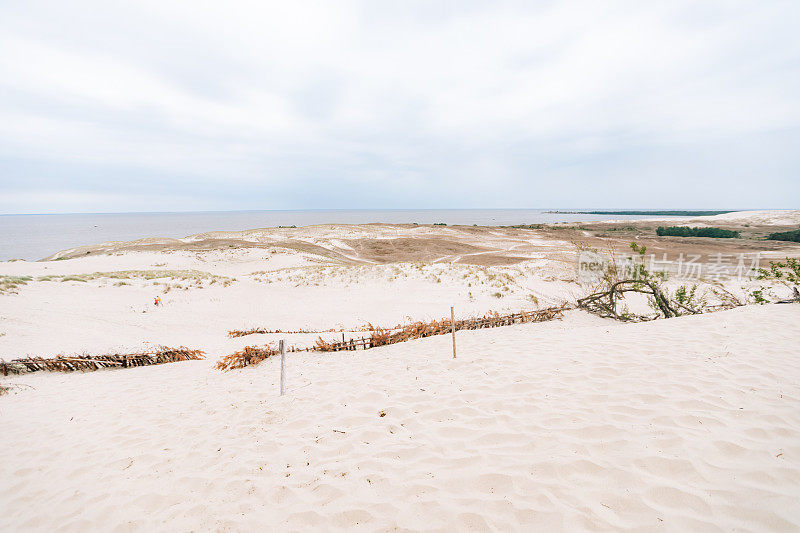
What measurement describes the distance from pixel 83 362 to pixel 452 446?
9.68 meters

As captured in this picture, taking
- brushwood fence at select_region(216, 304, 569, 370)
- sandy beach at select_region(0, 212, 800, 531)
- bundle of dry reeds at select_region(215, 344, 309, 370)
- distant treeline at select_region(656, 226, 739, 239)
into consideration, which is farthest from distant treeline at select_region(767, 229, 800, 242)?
bundle of dry reeds at select_region(215, 344, 309, 370)

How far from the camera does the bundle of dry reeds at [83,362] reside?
802 centimetres

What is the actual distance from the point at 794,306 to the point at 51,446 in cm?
1535

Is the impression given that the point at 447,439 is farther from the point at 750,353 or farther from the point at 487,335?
the point at 750,353

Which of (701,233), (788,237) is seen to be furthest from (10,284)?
(701,233)

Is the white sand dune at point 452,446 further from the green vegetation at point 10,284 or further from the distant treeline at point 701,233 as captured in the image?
the distant treeline at point 701,233

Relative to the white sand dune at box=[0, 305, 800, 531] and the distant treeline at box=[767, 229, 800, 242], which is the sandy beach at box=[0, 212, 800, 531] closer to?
the white sand dune at box=[0, 305, 800, 531]

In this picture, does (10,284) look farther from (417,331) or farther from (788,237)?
(788,237)

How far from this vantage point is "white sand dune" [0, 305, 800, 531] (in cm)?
276

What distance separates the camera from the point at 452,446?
3725mm

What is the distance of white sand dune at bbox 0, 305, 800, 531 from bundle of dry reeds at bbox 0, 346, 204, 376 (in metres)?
1.43

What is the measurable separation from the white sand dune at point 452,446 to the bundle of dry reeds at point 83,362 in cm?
143

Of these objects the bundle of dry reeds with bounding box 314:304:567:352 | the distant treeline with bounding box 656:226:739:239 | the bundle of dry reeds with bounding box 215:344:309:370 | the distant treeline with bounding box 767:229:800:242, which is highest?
the distant treeline with bounding box 656:226:739:239

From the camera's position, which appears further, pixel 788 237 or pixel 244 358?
pixel 788 237
